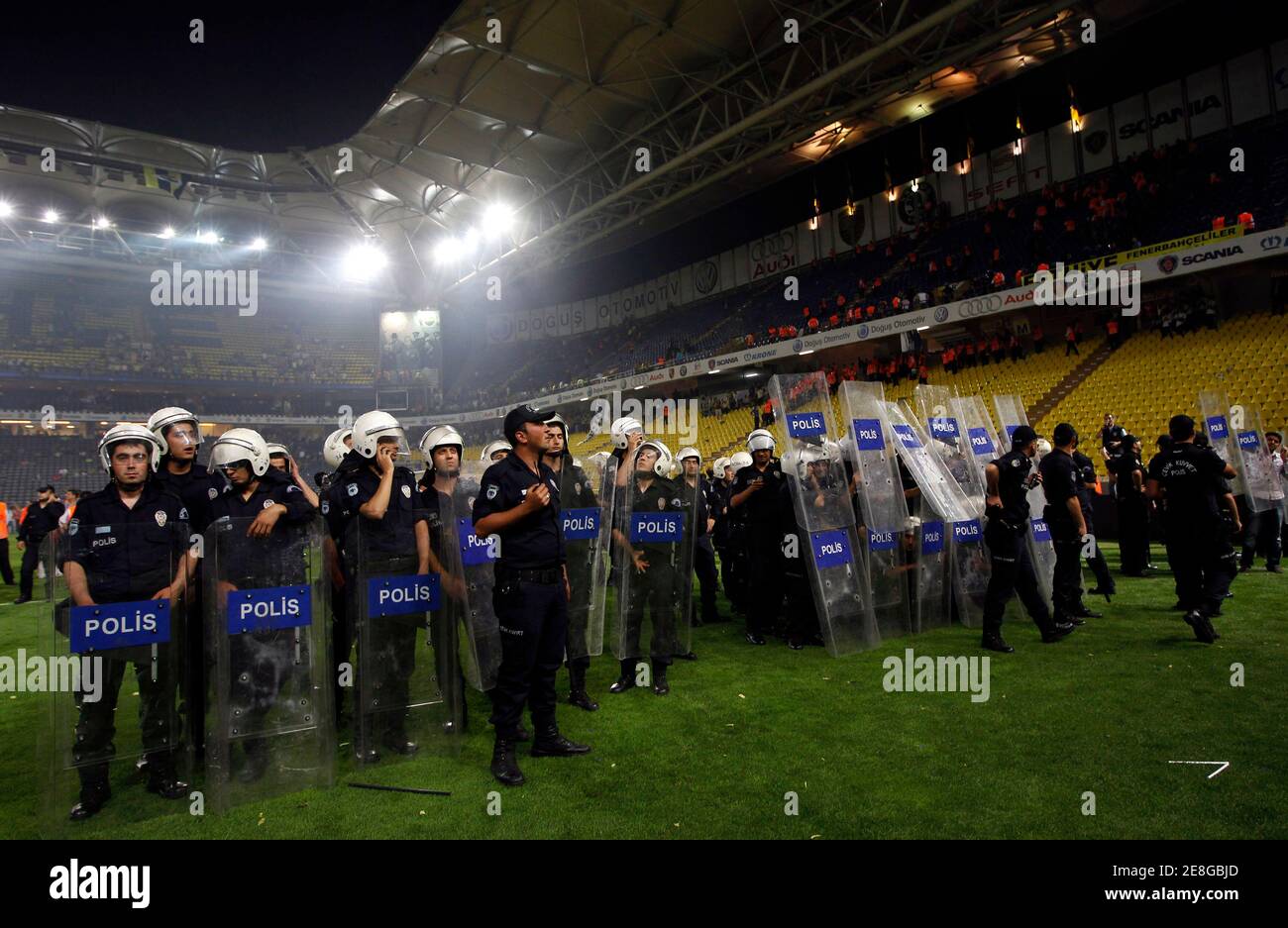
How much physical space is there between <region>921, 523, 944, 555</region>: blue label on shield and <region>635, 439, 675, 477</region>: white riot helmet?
8.56 ft

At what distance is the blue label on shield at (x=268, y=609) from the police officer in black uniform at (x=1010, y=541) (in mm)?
4883

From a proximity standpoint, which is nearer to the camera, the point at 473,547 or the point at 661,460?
the point at 473,547

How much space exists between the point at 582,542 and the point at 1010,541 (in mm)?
3378

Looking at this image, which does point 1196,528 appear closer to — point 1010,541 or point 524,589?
point 1010,541

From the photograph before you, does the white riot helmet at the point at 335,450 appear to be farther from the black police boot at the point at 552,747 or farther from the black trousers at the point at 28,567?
the black trousers at the point at 28,567

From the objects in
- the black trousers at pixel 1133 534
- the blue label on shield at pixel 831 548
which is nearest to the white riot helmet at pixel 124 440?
the blue label on shield at pixel 831 548

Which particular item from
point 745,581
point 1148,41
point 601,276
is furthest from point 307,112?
point 1148,41

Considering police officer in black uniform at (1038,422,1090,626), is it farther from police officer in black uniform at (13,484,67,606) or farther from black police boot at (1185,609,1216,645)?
police officer in black uniform at (13,484,67,606)

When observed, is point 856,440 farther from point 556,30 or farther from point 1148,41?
point 1148,41

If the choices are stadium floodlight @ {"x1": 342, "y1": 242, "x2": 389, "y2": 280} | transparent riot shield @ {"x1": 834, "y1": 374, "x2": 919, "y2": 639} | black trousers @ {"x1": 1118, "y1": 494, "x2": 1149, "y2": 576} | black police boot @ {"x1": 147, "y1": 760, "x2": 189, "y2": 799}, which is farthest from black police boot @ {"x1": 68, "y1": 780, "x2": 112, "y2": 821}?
stadium floodlight @ {"x1": 342, "y1": 242, "x2": 389, "y2": 280}

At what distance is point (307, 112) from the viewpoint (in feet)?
44.6

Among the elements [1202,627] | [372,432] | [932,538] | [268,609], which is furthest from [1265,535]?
[268,609]

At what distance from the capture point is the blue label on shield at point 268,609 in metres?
3.21

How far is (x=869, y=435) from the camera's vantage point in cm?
590
